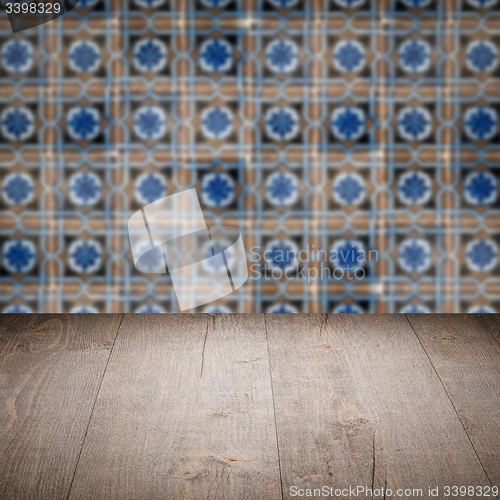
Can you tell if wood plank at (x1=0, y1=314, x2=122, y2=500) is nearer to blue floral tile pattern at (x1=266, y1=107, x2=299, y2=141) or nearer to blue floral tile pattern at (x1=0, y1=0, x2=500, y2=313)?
blue floral tile pattern at (x1=0, y1=0, x2=500, y2=313)

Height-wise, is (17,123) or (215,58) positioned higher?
(215,58)

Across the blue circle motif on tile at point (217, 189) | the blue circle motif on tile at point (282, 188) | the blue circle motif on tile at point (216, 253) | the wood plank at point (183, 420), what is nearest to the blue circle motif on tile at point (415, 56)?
the blue circle motif on tile at point (282, 188)

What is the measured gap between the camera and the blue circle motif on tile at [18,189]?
64.1 inches

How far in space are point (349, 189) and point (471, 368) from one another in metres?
0.51

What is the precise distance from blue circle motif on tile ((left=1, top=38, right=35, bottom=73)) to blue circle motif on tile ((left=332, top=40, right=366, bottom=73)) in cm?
70

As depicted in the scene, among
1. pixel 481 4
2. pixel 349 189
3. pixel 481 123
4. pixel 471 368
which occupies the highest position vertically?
→ pixel 481 4

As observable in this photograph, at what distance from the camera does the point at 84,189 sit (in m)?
1.63

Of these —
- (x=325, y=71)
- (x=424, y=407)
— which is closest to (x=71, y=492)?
(x=424, y=407)

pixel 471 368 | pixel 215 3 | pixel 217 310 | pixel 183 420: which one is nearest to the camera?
pixel 183 420

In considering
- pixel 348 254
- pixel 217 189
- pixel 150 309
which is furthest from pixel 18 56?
pixel 348 254

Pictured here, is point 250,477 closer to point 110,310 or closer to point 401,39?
point 110,310

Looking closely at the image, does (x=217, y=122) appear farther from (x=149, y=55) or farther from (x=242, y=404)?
(x=242, y=404)

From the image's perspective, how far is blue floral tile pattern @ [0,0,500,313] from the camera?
5.19 ft

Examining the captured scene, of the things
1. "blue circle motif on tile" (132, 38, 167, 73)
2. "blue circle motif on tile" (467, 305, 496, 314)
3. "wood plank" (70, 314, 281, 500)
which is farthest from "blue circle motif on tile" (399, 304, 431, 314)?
"blue circle motif on tile" (132, 38, 167, 73)
